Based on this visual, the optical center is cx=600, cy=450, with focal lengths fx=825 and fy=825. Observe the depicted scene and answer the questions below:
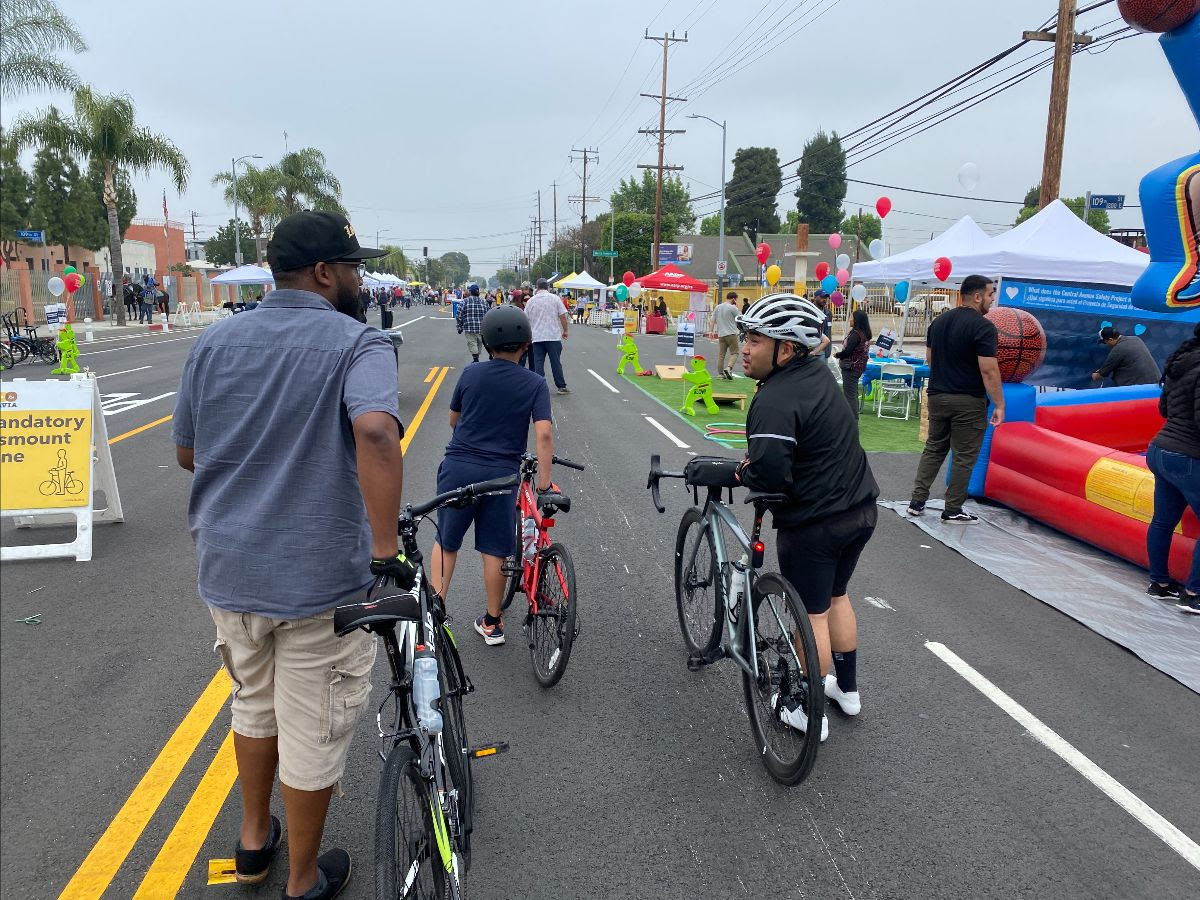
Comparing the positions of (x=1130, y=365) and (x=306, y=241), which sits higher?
(x=306, y=241)

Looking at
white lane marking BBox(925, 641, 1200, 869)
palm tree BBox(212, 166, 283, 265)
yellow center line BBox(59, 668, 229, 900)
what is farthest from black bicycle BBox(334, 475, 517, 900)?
palm tree BBox(212, 166, 283, 265)

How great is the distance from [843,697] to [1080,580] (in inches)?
115

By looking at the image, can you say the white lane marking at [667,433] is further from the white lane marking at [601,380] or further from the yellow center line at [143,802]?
the yellow center line at [143,802]

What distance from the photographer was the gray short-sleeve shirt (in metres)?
2.05

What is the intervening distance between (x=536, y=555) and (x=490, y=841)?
146 centimetres

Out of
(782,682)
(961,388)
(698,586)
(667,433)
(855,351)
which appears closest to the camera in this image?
(782,682)

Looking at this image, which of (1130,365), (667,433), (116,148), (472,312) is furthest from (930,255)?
(116,148)

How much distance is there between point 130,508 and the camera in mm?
6879

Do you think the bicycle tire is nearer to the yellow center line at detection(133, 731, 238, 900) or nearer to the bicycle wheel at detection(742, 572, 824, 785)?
the bicycle wheel at detection(742, 572, 824, 785)

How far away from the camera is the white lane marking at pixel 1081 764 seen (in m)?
2.96

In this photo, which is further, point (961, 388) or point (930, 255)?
point (930, 255)

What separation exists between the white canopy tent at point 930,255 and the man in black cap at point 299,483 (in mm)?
12363

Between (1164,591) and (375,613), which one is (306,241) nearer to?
(375,613)

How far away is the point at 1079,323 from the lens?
49.5ft
